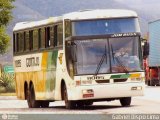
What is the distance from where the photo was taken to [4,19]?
56.7 meters

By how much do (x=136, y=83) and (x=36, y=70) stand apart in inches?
205

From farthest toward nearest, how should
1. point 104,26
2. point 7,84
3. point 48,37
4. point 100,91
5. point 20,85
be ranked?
point 7,84 < point 20,85 < point 48,37 < point 104,26 < point 100,91

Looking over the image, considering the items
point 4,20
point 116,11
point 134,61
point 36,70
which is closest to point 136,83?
point 134,61

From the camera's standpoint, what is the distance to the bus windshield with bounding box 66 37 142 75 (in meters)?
24.3

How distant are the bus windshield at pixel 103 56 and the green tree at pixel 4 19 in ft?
103

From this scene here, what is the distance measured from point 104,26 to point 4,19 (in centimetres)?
3239

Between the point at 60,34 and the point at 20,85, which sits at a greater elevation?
the point at 60,34

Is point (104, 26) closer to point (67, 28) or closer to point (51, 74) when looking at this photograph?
point (67, 28)

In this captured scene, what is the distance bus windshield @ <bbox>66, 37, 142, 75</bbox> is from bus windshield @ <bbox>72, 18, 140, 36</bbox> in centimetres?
30

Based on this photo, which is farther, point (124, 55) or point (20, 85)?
point (20, 85)

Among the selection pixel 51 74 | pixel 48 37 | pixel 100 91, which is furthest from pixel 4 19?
pixel 100 91

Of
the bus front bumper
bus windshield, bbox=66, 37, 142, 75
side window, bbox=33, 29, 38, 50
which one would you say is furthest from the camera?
side window, bbox=33, 29, 38, 50

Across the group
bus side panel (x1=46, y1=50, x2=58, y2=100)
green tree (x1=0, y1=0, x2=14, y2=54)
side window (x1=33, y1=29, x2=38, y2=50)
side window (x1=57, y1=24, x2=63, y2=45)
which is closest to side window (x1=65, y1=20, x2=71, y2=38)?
side window (x1=57, y1=24, x2=63, y2=45)

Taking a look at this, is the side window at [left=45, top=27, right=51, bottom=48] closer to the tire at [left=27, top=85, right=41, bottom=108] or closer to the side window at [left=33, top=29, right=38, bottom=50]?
the side window at [left=33, top=29, right=38, bottom=50]
